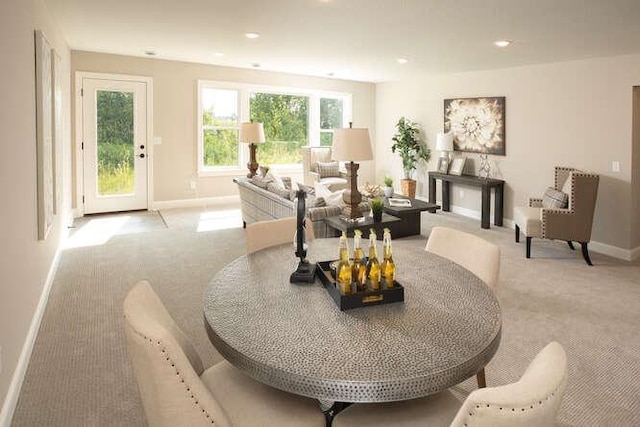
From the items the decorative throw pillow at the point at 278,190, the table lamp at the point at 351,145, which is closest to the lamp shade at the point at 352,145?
the table lamp at the point at 351,145

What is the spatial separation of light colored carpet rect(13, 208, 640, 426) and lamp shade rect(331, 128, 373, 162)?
1705 mm

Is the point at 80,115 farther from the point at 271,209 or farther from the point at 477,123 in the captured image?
the point at 477,123

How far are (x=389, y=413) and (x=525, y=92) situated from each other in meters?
6.01

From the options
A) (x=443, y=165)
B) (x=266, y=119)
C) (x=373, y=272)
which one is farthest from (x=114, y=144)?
(x=373, y=272)

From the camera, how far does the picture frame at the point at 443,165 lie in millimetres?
7516

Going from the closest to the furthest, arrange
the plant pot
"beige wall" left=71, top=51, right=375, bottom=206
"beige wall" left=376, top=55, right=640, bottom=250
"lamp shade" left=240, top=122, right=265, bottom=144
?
1. "beige wall" left=376, top=55, right=640, bottom=250
2. "lamp shade" left=240, top=122, right=265, bottom=144
3. "beige wall" left=71, top=51, right=375, bottom=206
4. the plant pot

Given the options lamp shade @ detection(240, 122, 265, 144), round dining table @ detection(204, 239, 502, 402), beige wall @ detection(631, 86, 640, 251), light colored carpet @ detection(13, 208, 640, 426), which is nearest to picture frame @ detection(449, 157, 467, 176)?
light colored carpet @ detection(13, 208, 640, 426)

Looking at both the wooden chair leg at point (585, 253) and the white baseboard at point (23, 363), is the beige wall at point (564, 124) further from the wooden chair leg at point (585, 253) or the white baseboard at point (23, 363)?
the white baseboard at point (23, 363)

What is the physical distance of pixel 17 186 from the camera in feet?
8.62

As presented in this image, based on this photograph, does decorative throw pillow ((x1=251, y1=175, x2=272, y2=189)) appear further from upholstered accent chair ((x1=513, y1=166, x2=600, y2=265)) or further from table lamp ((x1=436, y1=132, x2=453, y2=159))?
table lamp ((x1=436, y1=132, x2=453, y2=159))

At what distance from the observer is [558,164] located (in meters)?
5.95

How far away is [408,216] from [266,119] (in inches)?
156

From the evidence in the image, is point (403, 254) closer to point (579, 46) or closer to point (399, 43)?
point (399, 43)

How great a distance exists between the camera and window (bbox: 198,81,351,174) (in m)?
7.98
